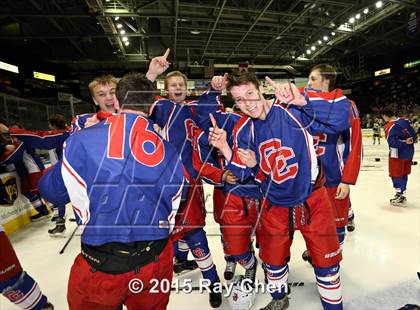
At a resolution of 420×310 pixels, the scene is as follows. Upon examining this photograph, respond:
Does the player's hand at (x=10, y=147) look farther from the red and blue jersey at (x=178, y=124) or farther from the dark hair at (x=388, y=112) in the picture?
the dark hair at (x=388, y=112)

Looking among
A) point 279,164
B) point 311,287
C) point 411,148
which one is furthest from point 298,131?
point 411,148

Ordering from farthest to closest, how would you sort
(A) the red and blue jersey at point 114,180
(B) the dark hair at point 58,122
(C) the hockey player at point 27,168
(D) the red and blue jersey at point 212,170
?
1. (C) the hockey player at point 27,168
2. (B) the dark hair at point 58,122
3. (D) the red and blue jersey at point 212,170
4. (A) the red and blue jersey at point 114,180

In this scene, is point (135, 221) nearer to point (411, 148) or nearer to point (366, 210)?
point (366, 210)

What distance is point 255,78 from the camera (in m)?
1.54

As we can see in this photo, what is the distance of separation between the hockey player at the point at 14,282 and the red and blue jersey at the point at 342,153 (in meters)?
1.96

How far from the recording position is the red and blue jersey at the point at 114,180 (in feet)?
3.26

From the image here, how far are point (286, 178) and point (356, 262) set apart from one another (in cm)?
150

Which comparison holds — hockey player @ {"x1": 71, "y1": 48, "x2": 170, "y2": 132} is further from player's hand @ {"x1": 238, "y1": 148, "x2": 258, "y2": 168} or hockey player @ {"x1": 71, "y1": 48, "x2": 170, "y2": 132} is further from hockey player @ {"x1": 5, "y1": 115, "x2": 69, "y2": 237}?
hockey player @ {"x1": 5, "y1": 115, "x2": 69, "y2": 237}

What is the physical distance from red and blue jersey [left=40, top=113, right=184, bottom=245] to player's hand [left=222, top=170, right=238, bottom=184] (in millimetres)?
851

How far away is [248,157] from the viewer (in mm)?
1596

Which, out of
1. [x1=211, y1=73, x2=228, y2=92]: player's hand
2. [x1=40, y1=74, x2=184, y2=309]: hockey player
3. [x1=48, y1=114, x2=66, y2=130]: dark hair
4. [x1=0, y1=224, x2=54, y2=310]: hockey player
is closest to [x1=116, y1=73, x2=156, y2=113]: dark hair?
[x1=40, y1=74, x2=184, y2=309]: hockey player

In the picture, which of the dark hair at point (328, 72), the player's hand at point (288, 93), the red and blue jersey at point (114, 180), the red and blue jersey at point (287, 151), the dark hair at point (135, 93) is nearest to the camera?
the red and blue jersey at point (114, 180)

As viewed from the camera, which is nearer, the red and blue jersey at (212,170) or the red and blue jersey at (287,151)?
the red and blue jersey at (287,151)

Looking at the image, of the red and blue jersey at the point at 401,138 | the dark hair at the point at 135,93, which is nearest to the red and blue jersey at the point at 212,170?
the dark hair at the point at 135,93
